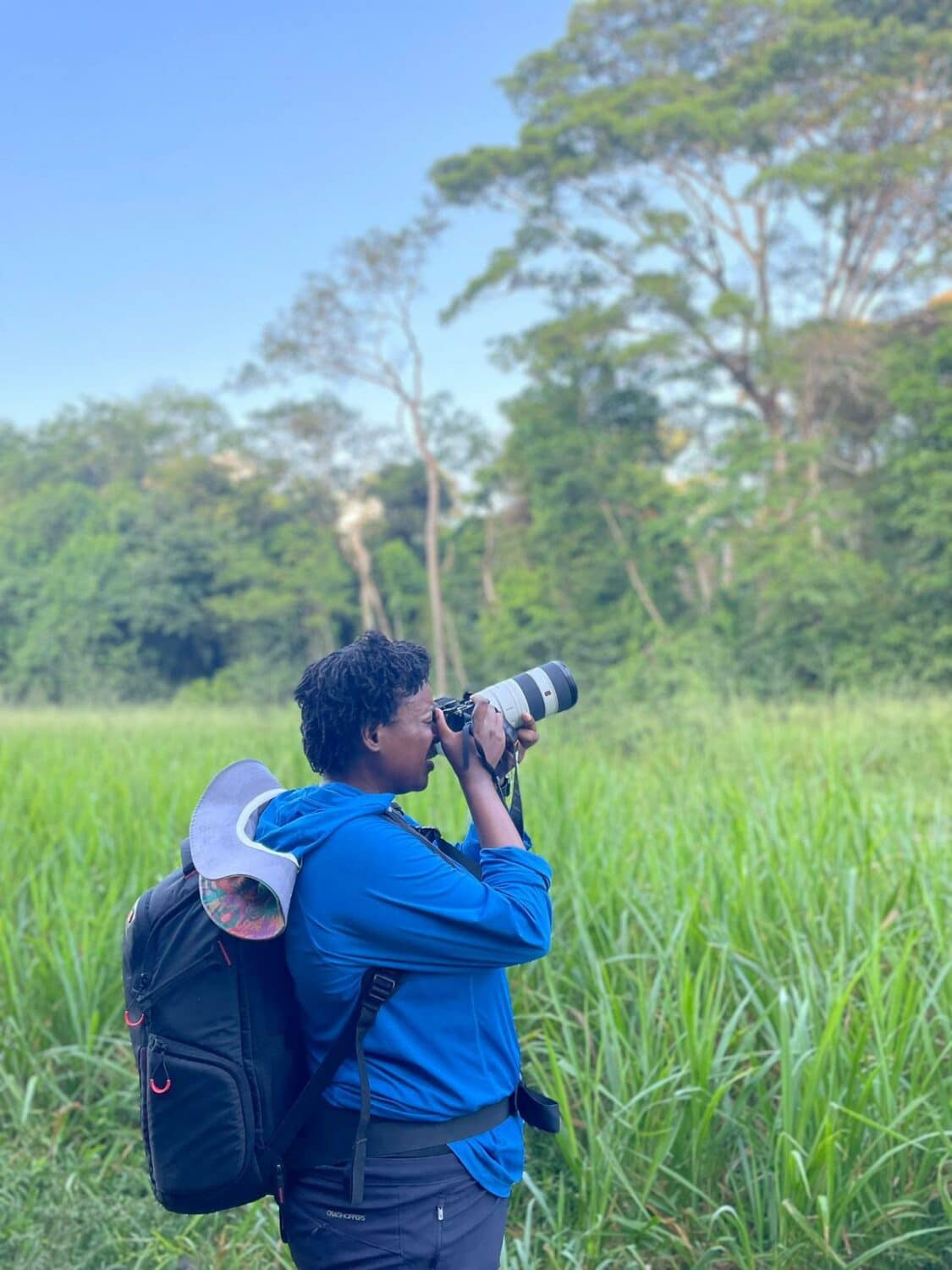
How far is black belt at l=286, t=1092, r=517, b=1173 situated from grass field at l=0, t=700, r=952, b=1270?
0.99m

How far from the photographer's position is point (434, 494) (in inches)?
792

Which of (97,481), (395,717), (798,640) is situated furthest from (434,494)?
(395,717)

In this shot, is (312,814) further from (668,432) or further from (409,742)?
(668,432)

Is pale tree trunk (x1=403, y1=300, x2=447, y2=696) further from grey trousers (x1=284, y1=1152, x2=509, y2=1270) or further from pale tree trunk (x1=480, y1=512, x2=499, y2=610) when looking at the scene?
grey trousers (x1=284, y1=1152, x2=509, y2=1270)

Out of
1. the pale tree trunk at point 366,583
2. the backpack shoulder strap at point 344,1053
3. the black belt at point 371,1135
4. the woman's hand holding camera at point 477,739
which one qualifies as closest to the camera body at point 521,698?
the woman's hand holding camera at point 477,739

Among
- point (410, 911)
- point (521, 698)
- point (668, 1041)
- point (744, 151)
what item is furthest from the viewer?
point (744, 151)

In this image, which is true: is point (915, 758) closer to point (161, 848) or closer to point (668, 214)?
point (161, 848)

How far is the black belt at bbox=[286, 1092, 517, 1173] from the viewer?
1.34 metres

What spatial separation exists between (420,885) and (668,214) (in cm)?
1642

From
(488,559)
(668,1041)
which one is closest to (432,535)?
(488,559)

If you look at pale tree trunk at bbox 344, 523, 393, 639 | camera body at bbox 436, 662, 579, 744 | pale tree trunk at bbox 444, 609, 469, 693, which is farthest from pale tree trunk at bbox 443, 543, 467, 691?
camera body at bbox 436, 662, 579, 744

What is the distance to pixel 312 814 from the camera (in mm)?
1363

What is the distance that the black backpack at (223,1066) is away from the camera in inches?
51.9

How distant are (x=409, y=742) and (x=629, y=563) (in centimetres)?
1576
